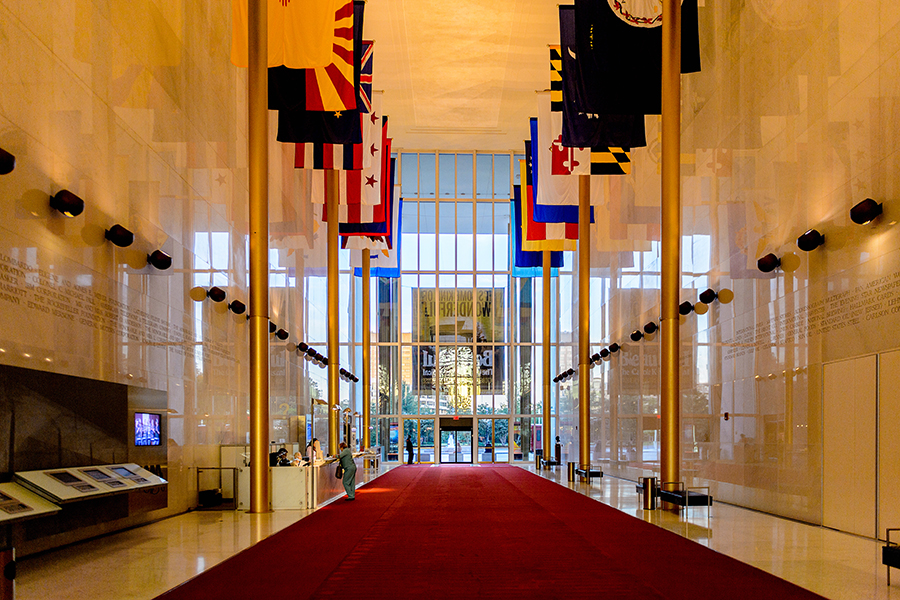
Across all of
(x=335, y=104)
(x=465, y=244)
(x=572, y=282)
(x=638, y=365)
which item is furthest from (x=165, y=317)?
(x=465, y=244)

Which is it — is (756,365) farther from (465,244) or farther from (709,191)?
(465,244)

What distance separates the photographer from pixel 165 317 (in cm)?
1409

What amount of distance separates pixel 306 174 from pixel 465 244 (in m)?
14.3

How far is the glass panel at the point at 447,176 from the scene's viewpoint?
41.4 m

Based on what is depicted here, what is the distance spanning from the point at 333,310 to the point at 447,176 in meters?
16.0

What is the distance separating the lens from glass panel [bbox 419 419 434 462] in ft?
132

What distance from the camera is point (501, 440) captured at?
40.5m

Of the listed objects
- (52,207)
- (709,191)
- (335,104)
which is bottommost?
(52,207)

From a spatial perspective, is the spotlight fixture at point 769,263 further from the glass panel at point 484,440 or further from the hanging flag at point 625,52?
the glass panel at point 484,440

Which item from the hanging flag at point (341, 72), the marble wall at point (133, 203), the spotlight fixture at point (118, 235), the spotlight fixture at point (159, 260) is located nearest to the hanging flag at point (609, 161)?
the hanging flag at point (341, 72)

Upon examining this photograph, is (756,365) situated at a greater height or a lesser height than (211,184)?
lesser

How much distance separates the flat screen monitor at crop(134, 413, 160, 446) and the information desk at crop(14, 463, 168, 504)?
1.78 ft

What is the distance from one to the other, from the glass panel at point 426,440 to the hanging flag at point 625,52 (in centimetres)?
2767

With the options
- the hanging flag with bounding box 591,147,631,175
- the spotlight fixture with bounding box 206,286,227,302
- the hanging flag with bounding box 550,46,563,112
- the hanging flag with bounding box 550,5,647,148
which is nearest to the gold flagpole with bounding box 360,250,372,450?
the hanging flag with bounding box 550,46,563,112
